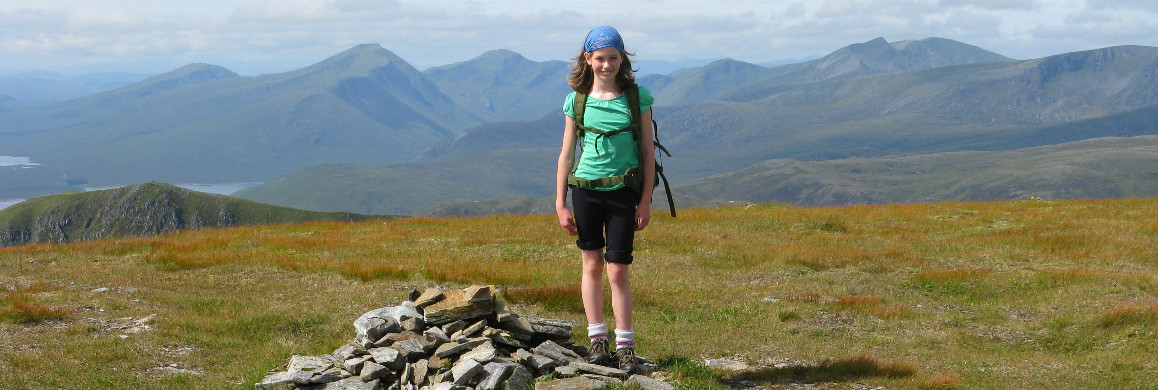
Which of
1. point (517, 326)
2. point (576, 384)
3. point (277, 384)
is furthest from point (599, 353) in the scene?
point (277, 384)

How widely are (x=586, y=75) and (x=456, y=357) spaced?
385cm

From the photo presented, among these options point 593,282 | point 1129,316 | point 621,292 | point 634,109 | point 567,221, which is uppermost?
point 634,109

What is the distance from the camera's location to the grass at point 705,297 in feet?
39.6

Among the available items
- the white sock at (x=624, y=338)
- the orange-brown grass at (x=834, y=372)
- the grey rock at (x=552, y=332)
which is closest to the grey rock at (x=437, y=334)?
the grey rock at (x=552, y=332)

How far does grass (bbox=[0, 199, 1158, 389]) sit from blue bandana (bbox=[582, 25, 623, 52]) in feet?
13.3

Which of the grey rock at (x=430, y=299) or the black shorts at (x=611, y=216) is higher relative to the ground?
the black shorts at (x=611, y=216)

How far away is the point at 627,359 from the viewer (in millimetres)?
10281

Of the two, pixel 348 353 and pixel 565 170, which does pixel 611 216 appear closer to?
pixel 565 170

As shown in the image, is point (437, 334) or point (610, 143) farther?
point (437, 334)

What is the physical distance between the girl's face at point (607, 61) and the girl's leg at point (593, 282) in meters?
2.15

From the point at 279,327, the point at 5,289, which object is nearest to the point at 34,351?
the point at 279,327

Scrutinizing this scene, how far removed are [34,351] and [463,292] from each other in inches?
253

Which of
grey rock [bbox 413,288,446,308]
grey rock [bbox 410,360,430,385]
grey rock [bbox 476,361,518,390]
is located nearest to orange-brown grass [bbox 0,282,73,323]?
grey rock [bbox 413,288,446,308]

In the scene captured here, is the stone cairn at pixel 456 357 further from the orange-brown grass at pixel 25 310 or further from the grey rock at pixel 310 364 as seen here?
the orange-brown grass at pixel 25 310
